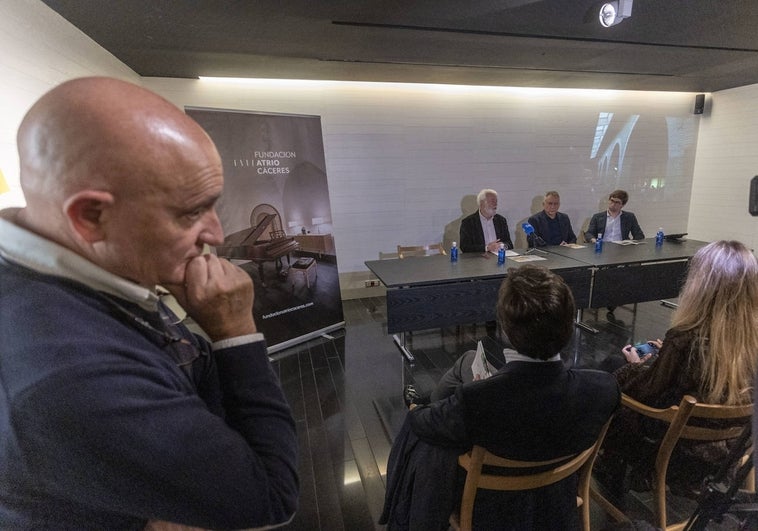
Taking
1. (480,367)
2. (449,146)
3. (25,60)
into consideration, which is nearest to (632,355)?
(480,367)

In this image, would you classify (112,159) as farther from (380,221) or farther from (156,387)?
(380,221)

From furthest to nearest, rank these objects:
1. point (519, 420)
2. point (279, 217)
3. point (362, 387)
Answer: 1. point (279, 217)
2. point (362, 387)
3. point (519, 420)

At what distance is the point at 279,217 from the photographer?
337 cm

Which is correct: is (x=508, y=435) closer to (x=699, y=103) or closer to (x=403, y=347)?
(x=403, y=347)

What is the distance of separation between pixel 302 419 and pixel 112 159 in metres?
2.40

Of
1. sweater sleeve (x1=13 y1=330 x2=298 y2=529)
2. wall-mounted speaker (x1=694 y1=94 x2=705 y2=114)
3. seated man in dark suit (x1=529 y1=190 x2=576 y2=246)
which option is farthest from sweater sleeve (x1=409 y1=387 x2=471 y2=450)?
wall-mounted speaker (x1=694 y1=94 x2=705 y2=114)

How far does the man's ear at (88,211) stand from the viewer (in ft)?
1.47

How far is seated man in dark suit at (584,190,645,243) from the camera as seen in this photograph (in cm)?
474

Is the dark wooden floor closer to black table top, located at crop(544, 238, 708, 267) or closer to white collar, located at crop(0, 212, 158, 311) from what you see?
black table top, located at crop(544, 238, 708, 267)

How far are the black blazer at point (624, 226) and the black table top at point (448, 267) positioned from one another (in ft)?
4.61

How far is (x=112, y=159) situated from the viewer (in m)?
0.45

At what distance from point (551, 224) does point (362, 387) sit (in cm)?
324

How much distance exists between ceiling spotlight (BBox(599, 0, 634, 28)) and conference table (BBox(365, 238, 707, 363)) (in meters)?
1.79

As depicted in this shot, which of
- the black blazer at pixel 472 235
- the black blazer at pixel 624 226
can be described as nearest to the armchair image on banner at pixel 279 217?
the black blazer at pixel 472 235
